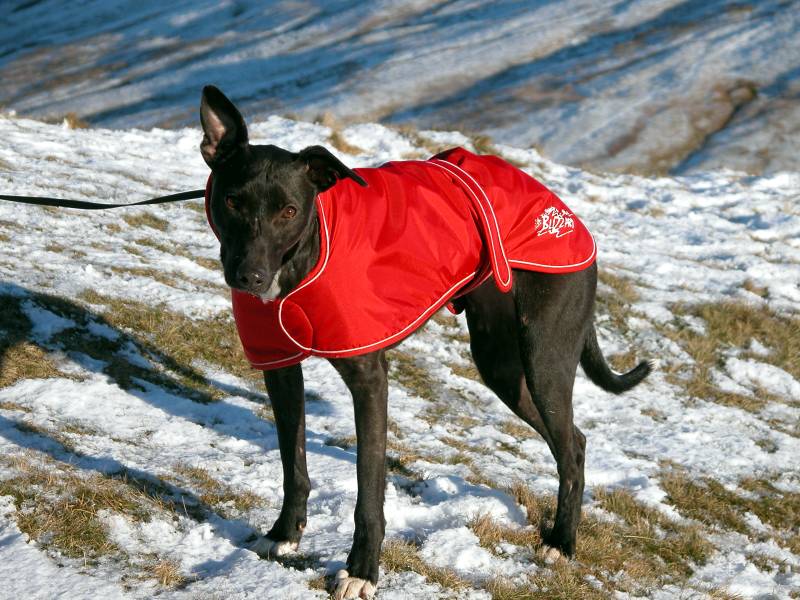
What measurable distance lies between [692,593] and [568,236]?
1974 millimetres

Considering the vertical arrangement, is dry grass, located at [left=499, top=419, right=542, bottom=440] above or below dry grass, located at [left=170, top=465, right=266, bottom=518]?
below

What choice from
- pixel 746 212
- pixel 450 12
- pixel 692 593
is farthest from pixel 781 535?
pixel 450 12

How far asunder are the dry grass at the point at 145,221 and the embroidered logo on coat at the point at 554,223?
17.7ft

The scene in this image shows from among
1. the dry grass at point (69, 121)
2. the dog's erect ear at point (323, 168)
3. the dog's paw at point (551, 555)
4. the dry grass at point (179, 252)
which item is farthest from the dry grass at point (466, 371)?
the dry grass at point (69, 121)

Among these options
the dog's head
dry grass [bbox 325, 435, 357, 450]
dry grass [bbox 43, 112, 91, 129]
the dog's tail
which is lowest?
dry grass [bbox 325, 435, 357, 450]

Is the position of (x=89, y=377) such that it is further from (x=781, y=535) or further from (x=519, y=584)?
(x=781, y=535)

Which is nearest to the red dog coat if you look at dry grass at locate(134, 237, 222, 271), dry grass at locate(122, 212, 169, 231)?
dry grass at locate(134, 237, 222, 271)

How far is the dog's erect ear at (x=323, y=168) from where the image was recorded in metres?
3.75

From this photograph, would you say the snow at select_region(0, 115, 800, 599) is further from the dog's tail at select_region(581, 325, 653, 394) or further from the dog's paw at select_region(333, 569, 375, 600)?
the dog's tail at select_region(581, 325, 653, 394)

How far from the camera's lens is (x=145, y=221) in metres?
9.27

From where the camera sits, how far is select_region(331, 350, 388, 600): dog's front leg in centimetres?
393

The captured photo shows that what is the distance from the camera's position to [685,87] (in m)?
37.3

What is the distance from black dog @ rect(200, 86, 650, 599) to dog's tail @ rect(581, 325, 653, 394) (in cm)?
48

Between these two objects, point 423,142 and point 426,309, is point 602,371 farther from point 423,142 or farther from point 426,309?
point 423,142
